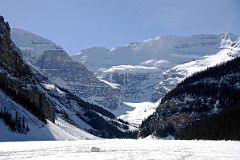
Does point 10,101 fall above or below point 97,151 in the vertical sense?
above

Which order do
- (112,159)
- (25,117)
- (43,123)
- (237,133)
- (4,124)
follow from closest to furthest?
(112,159), (4,124), (237,133), (25,117), (43,123)

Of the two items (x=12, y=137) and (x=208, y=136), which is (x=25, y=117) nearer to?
(x=12, y=137)

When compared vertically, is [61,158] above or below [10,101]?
below

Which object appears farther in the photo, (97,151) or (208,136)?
(208,136)

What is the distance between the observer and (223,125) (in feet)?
622

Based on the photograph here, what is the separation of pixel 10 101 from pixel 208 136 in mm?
74127

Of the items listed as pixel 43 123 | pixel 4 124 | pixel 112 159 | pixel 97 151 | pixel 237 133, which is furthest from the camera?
pixel 43 123

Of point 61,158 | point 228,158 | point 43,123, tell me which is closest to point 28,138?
point 43,123

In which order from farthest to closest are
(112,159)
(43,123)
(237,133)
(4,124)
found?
1. (43,123)
2. (237,133)
3. (4,124)
4. (112,159)

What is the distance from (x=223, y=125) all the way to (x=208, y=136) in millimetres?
11870

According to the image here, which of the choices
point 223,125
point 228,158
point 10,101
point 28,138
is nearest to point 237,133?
point 223,125

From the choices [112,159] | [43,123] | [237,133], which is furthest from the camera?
[43,123]

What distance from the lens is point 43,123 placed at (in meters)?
198

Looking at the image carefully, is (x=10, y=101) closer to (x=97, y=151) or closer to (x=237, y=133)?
(x=237, y=133)
